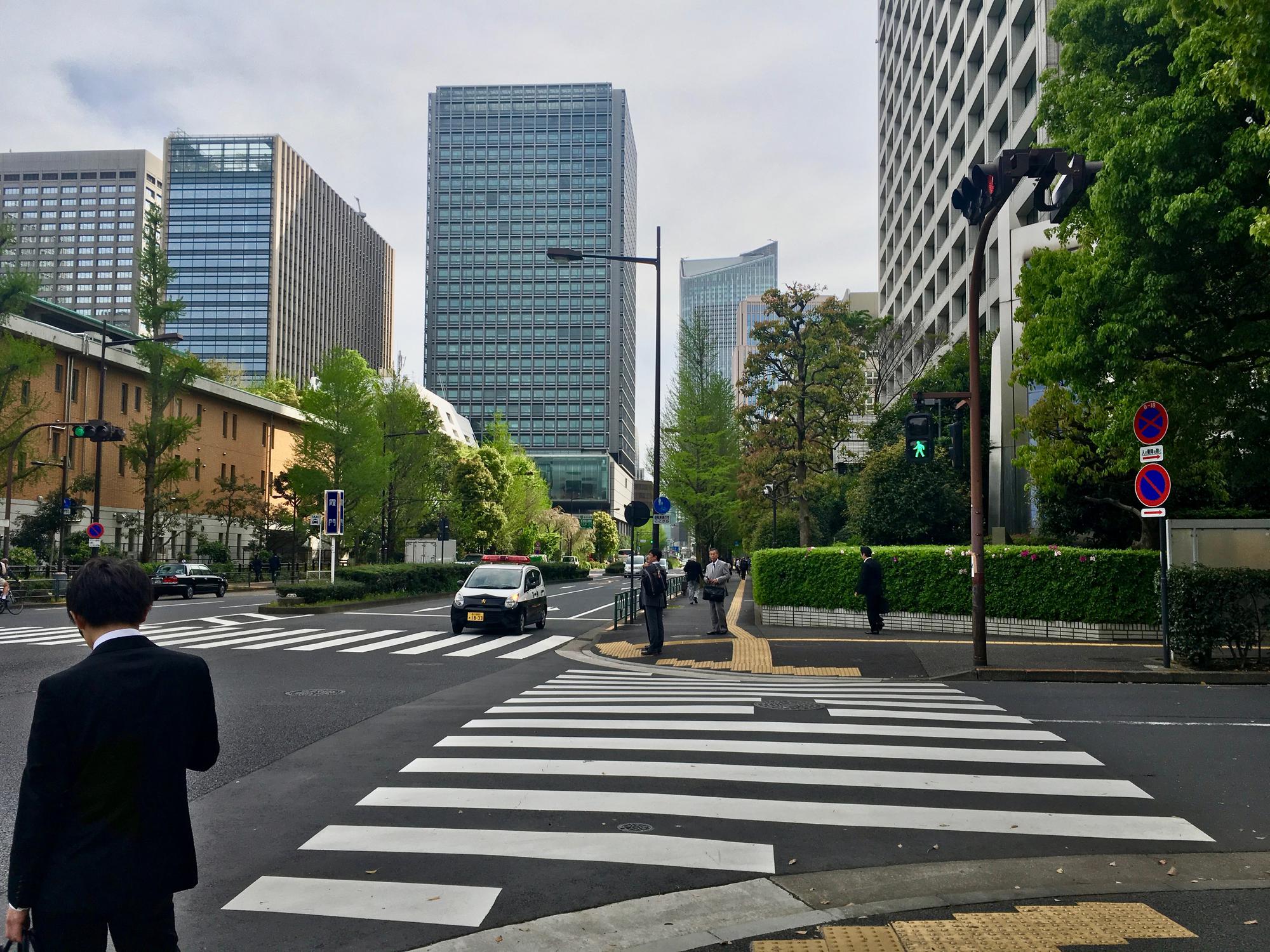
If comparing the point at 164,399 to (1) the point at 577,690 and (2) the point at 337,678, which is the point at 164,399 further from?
(1) the point at 577,690

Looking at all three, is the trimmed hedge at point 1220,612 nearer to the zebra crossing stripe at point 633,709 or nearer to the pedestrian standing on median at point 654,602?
the zebra crossing stripe at point 633,709

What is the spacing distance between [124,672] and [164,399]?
4600 centimetres

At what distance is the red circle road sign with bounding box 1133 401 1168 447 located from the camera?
42.6 feet

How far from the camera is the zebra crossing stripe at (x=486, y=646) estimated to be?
17.0 m

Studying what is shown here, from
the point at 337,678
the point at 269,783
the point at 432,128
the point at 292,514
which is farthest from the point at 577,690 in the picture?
the point at 432,128

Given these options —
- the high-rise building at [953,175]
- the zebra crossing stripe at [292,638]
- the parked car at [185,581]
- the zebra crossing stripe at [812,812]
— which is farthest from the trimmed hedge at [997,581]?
the parked car at [185,581]

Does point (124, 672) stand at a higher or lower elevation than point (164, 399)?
lower

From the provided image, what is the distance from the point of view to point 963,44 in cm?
4506

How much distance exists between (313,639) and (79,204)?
189056 mm

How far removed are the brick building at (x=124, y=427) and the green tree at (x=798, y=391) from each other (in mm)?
29109

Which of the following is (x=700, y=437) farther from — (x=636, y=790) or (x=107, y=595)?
(x=107, y=595)

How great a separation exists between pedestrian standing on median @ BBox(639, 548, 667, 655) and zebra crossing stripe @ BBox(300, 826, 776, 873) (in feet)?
33.9

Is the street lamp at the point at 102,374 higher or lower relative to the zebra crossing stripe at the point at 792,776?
higher

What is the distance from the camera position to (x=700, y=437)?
4822 cm
